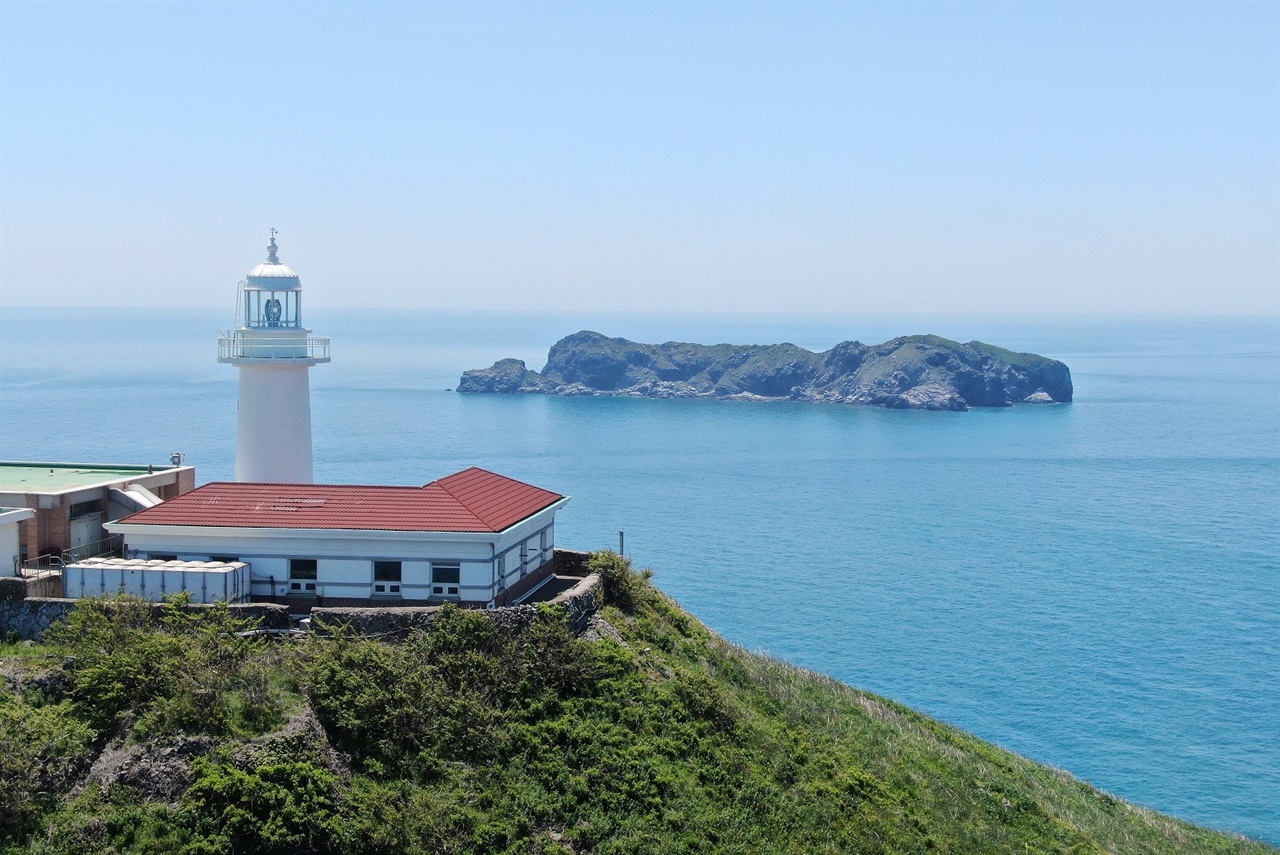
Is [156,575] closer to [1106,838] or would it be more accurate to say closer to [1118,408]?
[1106,838]

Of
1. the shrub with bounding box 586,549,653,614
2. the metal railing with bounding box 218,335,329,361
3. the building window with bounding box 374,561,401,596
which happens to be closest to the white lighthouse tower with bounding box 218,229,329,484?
the metal railing with bounding box 218,335,329,361

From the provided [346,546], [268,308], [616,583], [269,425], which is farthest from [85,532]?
[616,583]

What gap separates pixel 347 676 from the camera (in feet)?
54.8

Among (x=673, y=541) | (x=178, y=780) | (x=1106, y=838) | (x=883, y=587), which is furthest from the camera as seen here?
(x=673, y=541)

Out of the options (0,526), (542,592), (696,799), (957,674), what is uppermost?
(0,526)

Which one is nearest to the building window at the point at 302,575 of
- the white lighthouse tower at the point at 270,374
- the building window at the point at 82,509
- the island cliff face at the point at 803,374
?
the building window at the point at 82,509

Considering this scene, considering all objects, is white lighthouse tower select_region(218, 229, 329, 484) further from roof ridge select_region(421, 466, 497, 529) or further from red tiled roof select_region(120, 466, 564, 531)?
roof ridge select_region(421, 466, 497, 529)

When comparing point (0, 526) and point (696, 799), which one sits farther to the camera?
point (0, 526)

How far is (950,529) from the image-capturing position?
69375mm

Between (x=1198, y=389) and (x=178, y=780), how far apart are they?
181737 mm

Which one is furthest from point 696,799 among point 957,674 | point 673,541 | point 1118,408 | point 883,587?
point 1118,408

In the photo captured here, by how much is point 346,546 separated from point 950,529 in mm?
53893

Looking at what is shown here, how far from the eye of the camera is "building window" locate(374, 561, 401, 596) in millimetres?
20453

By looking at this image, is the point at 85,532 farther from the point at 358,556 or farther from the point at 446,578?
the point at 446,578
